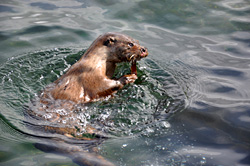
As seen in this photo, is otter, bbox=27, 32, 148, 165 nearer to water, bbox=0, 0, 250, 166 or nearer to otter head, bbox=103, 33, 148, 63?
otter head, bbox=103, 33, 148, 63

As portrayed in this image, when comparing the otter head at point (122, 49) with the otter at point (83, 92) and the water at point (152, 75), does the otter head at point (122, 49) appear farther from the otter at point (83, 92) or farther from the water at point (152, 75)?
the water at point (152, 75)

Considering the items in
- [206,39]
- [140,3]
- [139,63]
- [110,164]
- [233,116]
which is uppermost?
[140,3]

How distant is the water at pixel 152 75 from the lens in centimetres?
344

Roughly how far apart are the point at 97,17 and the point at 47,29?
1.21m

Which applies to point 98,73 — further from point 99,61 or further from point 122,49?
point 122,49

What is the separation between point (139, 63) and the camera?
5.49 metres

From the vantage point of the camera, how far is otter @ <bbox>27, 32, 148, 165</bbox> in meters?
3.42

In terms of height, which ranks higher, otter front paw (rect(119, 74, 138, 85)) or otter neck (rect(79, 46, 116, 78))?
otter neck (rect(79, 46, 116, 78))

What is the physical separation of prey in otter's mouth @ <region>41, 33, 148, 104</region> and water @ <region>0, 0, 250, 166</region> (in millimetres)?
183

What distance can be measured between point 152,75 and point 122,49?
79 centimetres

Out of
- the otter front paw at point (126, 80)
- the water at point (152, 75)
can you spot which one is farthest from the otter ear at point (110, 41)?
the water at point (152, 75)

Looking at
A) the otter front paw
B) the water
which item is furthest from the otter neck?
the water

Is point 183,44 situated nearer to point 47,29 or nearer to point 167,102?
point 167,102

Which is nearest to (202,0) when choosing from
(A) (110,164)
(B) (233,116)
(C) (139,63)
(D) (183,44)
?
(D) (183,44)
